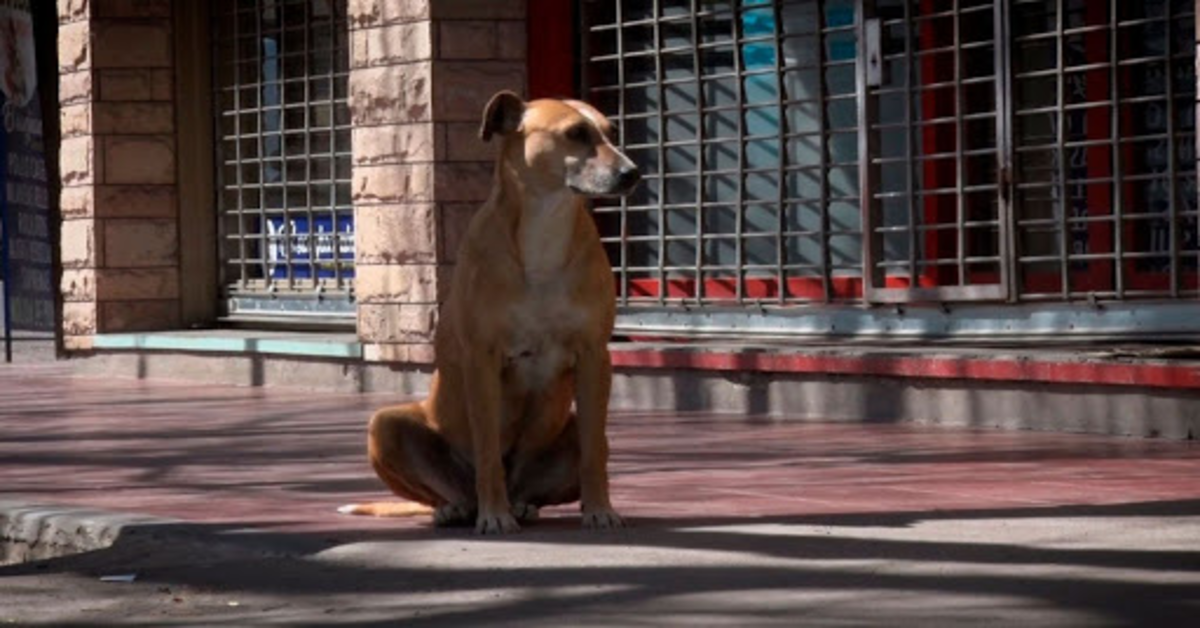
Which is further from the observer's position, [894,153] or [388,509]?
[894,153]

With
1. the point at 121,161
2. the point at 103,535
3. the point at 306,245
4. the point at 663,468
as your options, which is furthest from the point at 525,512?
the point at 121,161

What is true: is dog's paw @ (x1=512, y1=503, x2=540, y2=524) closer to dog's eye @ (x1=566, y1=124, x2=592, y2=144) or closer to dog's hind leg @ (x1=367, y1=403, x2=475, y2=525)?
dog's hind leg @ (x1=367, y1=403, x2=475, y2=525)

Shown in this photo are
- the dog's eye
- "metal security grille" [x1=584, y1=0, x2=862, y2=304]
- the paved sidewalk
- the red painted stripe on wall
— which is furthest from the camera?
"metal security grille" [x1=584, y1=0, x2=862, y2=304]

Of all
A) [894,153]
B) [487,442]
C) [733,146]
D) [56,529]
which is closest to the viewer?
[487,442]

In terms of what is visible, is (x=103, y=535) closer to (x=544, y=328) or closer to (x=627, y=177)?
(x=544, y=328)

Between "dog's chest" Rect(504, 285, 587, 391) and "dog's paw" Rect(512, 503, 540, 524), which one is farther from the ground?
"dog's chest" Rect(504, 285, 587, 391)

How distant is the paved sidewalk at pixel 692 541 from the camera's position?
6906mm

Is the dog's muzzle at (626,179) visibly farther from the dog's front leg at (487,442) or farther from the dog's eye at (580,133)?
the dog's front leg at (487,442)

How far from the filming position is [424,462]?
880cm

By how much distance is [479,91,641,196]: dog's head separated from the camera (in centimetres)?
827

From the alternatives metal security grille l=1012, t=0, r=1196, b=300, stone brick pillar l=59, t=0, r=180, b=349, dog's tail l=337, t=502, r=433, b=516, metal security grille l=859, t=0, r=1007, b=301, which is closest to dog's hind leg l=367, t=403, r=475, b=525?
dog's tail l=337, t=502, r=433, b=516

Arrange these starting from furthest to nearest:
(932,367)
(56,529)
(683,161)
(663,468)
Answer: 1. (683,161)
2. (932,367)
3. (663,468)
4. (56,529)

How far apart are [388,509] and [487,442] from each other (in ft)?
2.91

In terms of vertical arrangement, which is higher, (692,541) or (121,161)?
(121,161)
